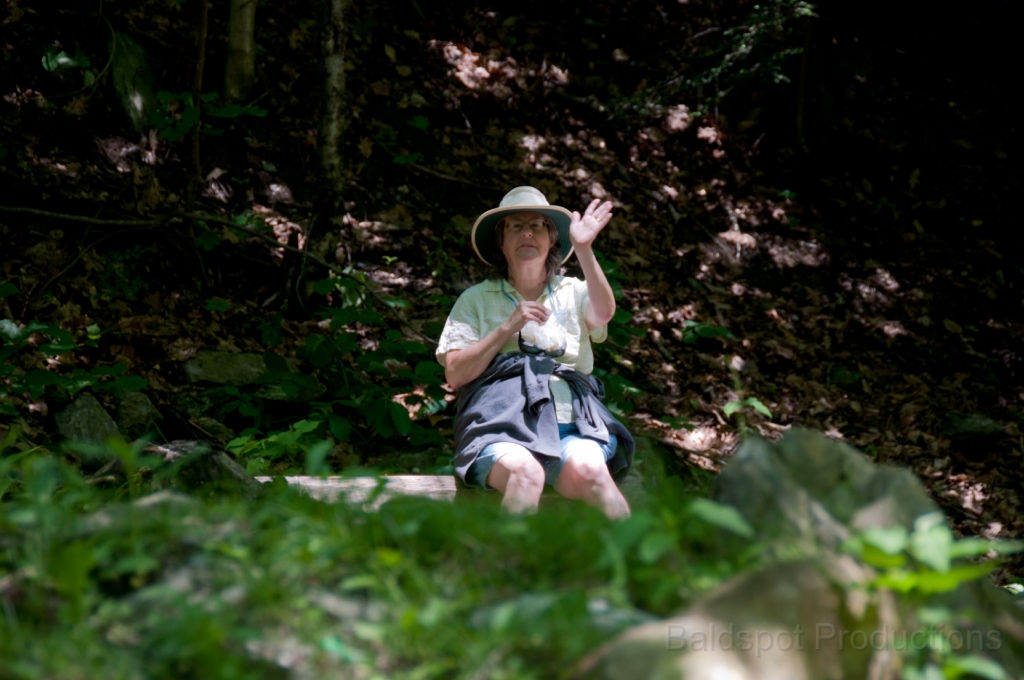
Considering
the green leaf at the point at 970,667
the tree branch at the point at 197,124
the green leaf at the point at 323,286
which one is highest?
the tree branch at the point at 197,124

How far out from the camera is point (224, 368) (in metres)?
5.49

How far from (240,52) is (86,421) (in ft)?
12.1

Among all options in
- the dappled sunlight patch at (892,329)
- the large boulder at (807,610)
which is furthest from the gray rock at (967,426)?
the large boulder at (807,610)

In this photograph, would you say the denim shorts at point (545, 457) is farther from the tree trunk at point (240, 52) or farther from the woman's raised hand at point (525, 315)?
the tree trunk at point (240, 52)

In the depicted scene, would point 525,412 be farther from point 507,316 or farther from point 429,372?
point 429,372

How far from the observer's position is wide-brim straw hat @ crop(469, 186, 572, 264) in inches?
158

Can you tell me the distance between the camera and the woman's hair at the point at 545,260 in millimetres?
4121

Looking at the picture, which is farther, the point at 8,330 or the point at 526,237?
the point at 8,330

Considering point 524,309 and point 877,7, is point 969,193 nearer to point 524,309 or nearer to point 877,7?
point 877,7

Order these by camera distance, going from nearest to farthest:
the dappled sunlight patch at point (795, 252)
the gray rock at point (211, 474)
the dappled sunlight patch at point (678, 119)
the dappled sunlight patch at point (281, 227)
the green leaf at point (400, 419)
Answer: the gray rock at point (211, 474) < the green leaf at point (400, 419) < the dappled sunlight patch at point (281, 227) < the dappled sunlight patch at point (795, 252) < the dappled sunlight patch at point (678, 119)

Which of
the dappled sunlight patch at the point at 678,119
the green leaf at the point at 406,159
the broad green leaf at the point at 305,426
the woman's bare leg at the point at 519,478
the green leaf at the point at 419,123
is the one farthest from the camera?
the dappled sunlight patch at the point at 678,119

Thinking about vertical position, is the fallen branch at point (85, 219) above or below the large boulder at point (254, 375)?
above

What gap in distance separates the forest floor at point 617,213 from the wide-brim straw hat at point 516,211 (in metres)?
1.24

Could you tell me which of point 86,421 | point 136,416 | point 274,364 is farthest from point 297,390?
point 86,421
